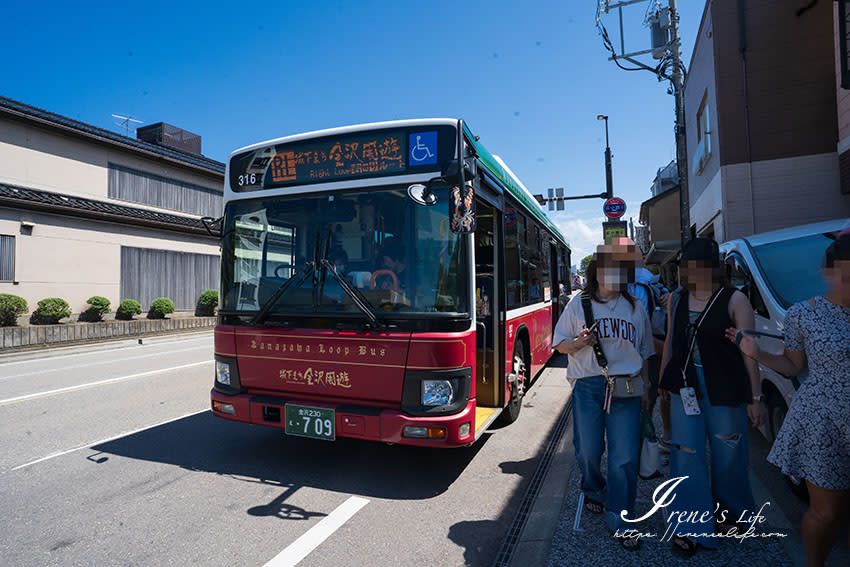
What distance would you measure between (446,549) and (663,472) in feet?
6.74

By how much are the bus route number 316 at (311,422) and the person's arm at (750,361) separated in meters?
2.87

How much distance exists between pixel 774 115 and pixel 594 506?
12.4m

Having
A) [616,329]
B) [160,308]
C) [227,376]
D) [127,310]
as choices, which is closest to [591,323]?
[616,329]

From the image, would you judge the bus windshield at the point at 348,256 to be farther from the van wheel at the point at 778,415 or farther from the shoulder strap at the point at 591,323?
the van wheel at the point at 778,415

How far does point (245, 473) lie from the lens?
430 centimetres

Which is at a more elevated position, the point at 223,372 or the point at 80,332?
the point at 223,372

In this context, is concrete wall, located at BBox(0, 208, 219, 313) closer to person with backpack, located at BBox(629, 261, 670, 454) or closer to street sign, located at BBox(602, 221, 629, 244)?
street sign, located at BBox(602, 221, 629, 244)

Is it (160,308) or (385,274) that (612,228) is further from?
(160,308)

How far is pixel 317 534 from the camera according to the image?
10.6 feet

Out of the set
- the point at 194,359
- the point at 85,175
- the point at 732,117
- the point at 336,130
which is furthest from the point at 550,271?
the point at 85,175

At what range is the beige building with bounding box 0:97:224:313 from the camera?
16.8 m

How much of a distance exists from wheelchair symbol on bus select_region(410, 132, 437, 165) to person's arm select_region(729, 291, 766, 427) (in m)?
2.42

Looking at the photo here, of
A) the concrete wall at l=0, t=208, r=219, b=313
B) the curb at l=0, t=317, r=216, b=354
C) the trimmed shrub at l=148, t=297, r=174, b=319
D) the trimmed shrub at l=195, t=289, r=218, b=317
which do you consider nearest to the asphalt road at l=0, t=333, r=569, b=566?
the curb at l=0, t=317, r=216, b=354

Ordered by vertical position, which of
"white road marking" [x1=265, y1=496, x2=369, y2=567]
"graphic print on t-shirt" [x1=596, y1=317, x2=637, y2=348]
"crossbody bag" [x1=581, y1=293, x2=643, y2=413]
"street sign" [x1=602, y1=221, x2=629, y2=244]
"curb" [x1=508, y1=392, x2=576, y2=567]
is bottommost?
"white road marking" [x1=265, y1=496, x2=369, y2=567]
